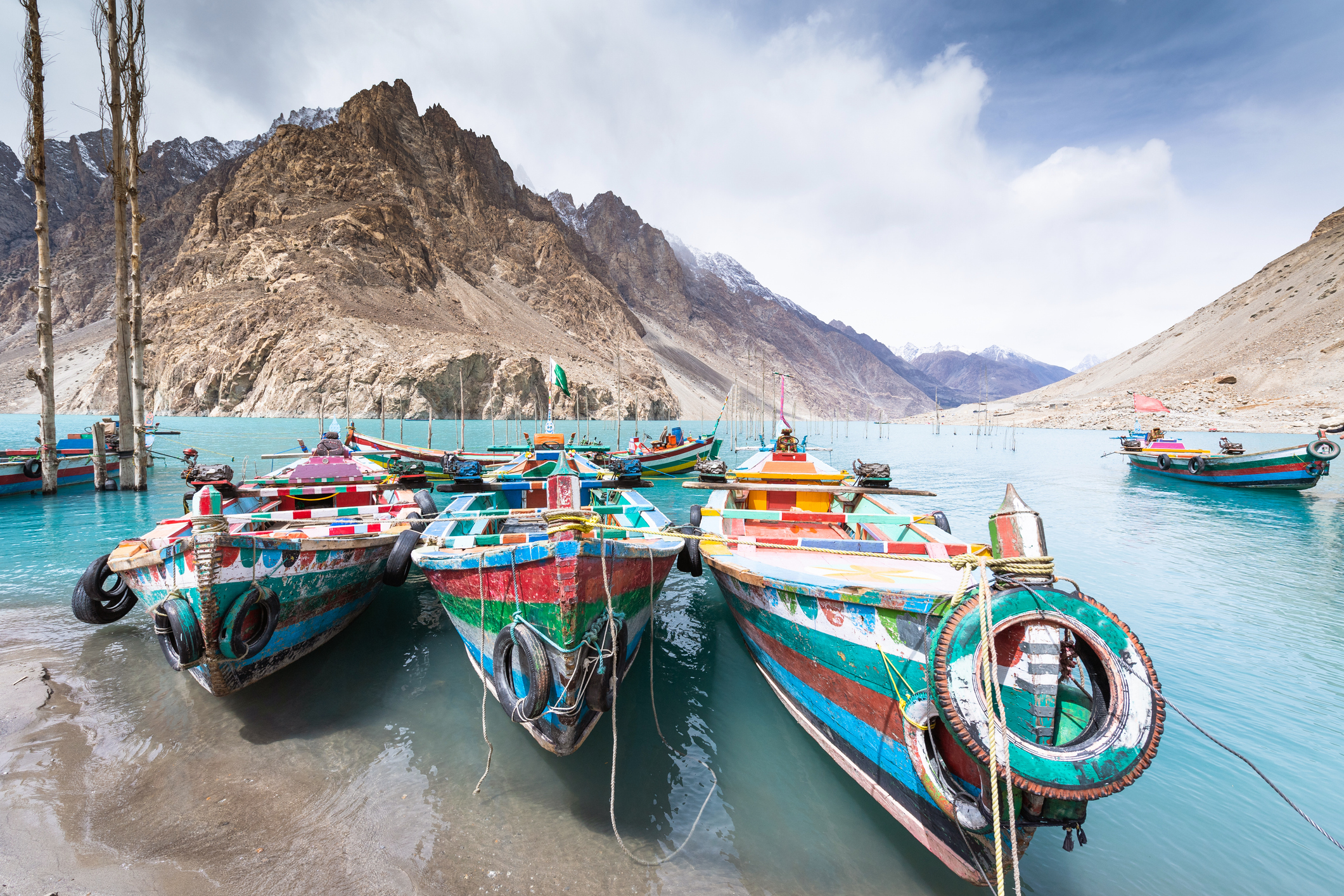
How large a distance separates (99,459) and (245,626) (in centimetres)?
1765

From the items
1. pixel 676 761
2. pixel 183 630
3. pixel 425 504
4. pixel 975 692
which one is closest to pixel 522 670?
pixel 676 761

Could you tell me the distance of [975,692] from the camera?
3.22 metres

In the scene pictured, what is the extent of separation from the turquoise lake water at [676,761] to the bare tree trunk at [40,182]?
7.78 meters

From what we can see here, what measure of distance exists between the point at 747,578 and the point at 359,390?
7271cm

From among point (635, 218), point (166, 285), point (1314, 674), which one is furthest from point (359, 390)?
point (635, 218)

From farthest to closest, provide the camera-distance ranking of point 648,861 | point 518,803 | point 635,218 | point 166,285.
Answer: point 635,218 → point 166,285 → point 518,803 → point 648,861

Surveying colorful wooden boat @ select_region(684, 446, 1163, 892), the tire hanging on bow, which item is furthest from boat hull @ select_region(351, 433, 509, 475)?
the tire hanging on bow

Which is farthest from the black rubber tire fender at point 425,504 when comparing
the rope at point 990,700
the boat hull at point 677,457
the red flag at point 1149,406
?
the red flag at point 1149,406

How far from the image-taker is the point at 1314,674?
696cm

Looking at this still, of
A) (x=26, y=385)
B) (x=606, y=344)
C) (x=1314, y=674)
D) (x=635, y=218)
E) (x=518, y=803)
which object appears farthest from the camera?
(x=635, y=218)

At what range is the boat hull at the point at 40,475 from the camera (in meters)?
15.6

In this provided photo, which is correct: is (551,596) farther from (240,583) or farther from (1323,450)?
(1323,450)

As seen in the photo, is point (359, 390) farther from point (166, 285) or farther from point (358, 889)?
point (358, 889)

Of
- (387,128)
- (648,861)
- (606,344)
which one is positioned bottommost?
(648,861)
